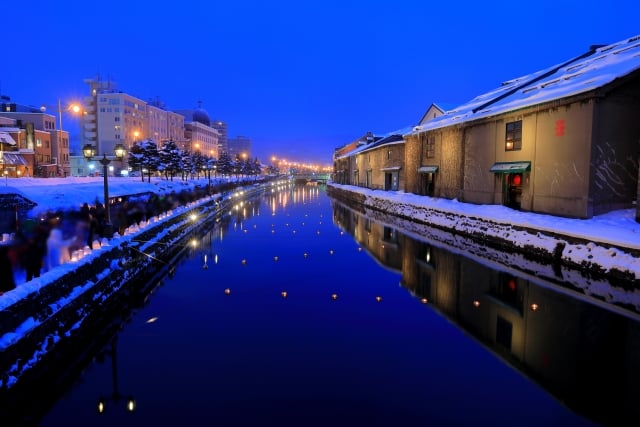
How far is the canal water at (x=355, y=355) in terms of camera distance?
6883 millimetres

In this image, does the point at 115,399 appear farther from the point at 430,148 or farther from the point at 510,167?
the point at 430,148

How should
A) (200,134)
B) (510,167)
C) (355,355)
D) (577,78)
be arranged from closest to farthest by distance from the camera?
(355,355), (577,78), (510,167), (200,134)

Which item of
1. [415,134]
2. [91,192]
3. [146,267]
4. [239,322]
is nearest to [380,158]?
[415,134]

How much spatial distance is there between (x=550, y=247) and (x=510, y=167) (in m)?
8.11

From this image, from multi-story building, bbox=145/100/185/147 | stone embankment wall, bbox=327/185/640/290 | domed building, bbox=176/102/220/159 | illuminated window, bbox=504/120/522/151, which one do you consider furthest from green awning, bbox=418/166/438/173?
domed building, bbox=176/102/220/159

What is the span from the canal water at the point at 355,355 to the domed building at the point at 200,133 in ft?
393

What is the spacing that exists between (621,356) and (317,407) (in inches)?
256

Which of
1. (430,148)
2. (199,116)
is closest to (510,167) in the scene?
(430,148)

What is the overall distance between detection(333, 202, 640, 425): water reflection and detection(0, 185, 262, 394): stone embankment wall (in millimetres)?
9278

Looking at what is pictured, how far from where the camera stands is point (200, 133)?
13900 centimetres

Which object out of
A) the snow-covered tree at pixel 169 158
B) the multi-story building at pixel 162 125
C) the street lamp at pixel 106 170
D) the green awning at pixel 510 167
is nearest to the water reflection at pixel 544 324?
the green awning at pixel 510 167

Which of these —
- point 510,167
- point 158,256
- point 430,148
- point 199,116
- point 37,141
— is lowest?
point 158,256

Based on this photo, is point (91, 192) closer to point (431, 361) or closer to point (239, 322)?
point (239, 322)

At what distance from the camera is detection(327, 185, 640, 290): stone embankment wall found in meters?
13.6
